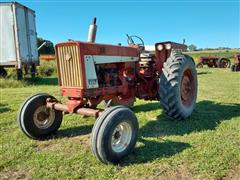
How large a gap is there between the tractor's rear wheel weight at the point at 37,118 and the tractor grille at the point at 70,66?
64 centimetres

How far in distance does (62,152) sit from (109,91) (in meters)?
1.42

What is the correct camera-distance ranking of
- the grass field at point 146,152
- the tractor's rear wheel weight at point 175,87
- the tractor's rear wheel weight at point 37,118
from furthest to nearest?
the tractor's rear wheel weight at point 175,87 < the tractor's rear wheel weight at point 37,118 < the grass field at point 146,152

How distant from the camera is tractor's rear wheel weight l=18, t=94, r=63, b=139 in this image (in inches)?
209

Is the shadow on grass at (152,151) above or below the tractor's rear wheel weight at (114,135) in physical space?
below

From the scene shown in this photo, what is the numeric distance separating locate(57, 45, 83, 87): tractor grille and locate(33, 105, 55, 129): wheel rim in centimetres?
72

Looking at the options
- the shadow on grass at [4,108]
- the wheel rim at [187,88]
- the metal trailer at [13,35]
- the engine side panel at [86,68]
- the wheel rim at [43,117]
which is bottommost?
the shadow on grass at [4,108]

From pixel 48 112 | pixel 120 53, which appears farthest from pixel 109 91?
pixel 48 112

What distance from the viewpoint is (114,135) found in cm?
444

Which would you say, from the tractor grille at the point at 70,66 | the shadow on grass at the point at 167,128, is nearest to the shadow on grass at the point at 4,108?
the shadow on grass at the point at 167,128

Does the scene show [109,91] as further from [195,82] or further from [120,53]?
[195,82]

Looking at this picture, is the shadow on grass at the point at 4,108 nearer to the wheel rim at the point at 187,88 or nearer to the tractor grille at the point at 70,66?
the tractor grille at the point at 70,66

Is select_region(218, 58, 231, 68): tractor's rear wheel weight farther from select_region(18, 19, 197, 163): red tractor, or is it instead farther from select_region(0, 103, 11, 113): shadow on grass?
select_region(0, 103, 11, 113): shadow on grass

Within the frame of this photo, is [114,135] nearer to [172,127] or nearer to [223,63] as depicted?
[172,127]

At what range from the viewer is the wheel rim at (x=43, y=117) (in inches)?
216
